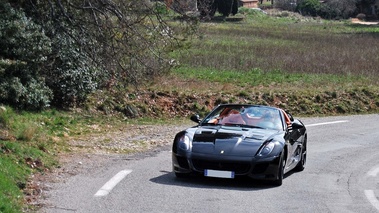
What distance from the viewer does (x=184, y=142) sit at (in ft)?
44.8

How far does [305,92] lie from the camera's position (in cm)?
2856

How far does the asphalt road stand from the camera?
37.3 feet

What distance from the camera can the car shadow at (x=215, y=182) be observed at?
13234 millimetres

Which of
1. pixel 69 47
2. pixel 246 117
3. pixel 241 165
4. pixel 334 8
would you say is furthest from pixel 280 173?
pixel 334 8

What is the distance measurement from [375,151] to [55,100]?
28.3 feet

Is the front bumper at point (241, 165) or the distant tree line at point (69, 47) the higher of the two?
the distant tree line at point (69, 47)

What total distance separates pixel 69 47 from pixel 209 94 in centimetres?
656

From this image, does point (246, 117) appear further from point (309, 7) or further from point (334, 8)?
point (309, 7)

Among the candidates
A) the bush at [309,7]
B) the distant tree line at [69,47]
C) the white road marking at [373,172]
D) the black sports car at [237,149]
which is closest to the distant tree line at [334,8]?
the bush at [309,7]

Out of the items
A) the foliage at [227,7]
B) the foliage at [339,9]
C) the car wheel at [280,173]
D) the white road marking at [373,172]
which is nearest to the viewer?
the car wheel at [280,173]

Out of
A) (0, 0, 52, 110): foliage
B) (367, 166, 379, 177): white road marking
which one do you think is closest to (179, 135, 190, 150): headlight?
(367, 166, 379, 177): white road marking

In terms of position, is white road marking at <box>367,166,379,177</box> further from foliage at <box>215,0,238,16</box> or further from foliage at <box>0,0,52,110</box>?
foliage at <box>215,0,238,16</box>

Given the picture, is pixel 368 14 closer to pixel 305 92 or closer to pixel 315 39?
pixel 315 39

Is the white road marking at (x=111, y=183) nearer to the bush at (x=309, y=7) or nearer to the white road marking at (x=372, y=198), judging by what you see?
the white road marking at (x=372, y=198)
